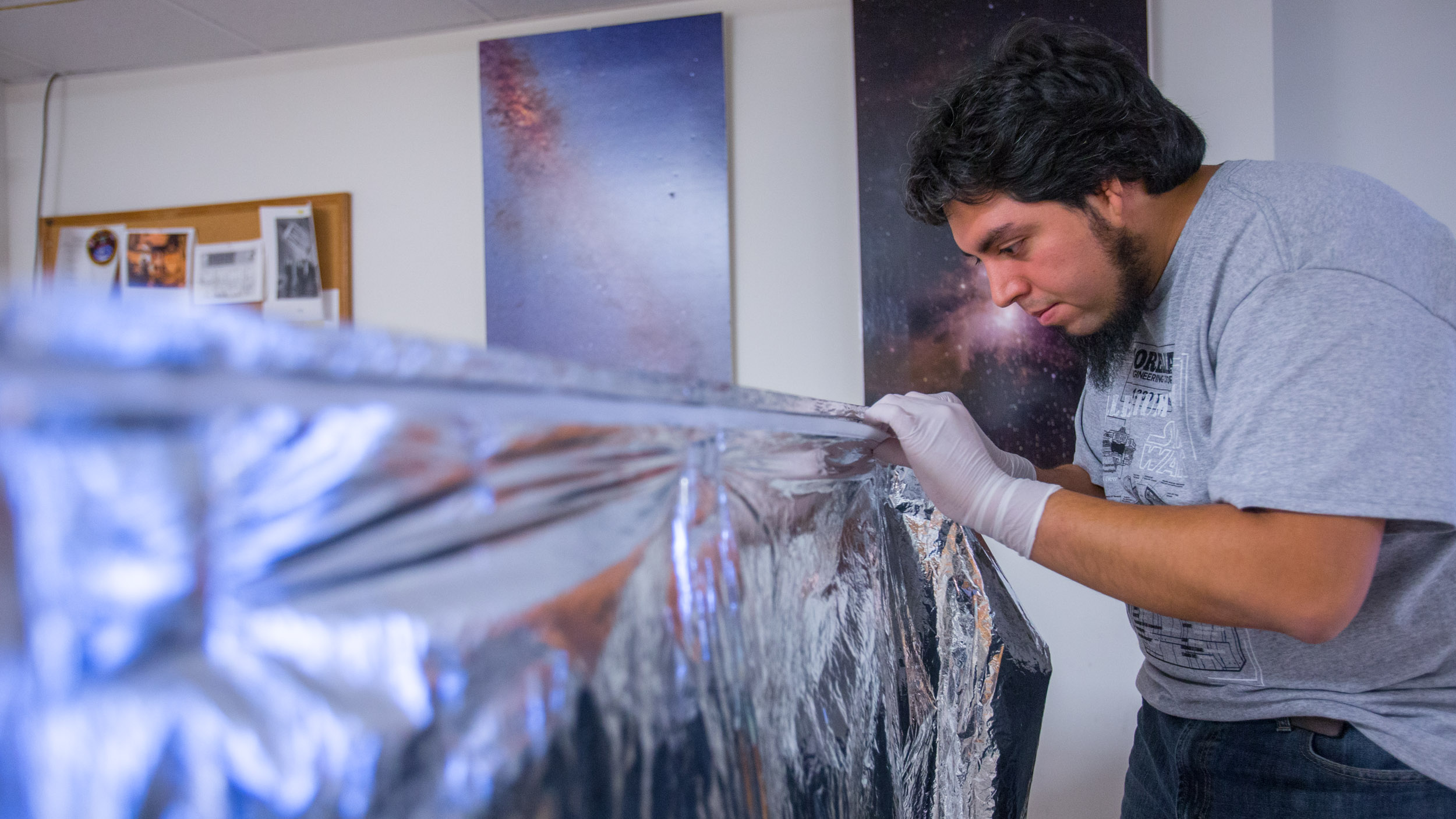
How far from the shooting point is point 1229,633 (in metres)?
0.82

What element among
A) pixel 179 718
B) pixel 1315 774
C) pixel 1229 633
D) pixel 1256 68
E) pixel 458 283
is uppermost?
pixel 1256 68

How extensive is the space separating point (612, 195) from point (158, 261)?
1292 mm

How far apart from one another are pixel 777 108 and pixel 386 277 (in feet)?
3.58

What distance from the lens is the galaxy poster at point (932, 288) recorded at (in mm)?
1779

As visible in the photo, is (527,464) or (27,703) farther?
(527,464)

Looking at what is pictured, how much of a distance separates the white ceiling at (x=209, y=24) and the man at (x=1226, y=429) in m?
1.40

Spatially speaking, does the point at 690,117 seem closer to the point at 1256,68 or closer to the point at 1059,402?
the point at 1059,402

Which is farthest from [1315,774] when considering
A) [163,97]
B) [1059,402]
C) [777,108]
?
[163,97]

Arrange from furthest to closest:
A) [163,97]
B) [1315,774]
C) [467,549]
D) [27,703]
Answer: [163,97], [1315,774], [467,549], [27,703]

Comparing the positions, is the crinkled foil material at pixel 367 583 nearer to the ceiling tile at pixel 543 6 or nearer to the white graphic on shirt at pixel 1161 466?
the white graphic on shirt at pixel 1161 466

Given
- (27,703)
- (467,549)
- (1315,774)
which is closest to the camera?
(27,703)

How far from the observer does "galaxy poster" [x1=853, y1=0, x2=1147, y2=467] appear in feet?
5.84

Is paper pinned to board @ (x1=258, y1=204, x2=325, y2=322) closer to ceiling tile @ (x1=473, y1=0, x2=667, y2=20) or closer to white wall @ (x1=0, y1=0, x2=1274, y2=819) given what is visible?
white wall @ (x1=0, y1=0, x2=1274, y2=819)

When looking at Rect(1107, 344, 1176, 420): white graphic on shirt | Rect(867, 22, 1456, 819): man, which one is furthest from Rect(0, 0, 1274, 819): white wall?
Rect(1107, 344, 1176, 420): white graphic on shirt
